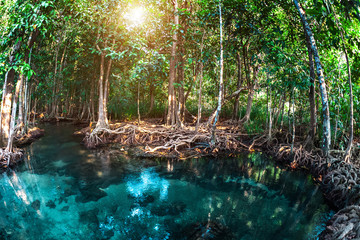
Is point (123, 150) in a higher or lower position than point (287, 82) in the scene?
lower

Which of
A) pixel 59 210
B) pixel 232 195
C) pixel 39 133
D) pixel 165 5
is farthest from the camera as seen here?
pixel 39 133

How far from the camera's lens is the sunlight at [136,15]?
895cm

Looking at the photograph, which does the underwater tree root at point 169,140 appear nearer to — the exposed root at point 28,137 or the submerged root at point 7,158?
the exposed root at point 28,137

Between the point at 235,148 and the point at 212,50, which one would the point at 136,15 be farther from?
the point at 235,148

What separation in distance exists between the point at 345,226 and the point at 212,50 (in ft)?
25.6

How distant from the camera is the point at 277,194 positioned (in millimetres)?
5648

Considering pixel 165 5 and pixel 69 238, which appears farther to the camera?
pixel 165 5

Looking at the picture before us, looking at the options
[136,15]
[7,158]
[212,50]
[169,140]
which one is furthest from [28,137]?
[212,50]

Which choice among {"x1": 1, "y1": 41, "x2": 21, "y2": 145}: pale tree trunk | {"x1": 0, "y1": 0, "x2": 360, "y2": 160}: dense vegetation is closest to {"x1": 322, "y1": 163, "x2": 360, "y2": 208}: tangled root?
{"x1": 0, "y1": 0, "x2": 360, "y2": 160}: dense vegetation

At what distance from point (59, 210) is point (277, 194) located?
5023 millimetres

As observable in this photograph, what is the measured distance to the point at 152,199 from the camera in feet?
17.1

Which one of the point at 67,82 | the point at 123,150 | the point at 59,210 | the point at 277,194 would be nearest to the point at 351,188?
the point at 277,194

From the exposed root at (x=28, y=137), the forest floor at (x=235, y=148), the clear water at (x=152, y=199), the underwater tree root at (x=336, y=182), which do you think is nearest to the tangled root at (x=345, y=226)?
the underwater tree root at (x=336, y=182)

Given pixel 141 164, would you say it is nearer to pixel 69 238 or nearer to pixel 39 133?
pixel 69 238
